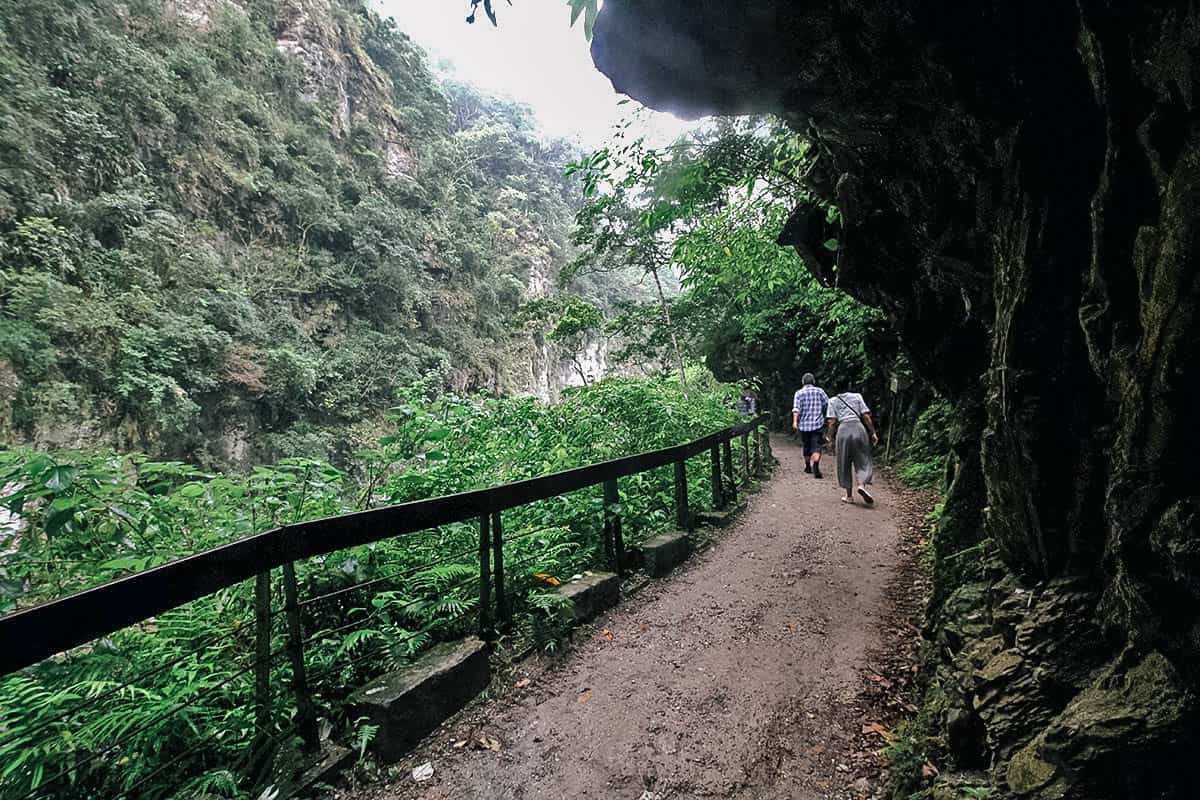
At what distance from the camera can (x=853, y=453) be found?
8055 millimetres

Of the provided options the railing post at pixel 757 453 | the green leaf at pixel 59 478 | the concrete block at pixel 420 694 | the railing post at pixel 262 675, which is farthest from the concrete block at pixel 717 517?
the green leaf at pixel 59 478

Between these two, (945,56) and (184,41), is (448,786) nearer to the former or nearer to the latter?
(945,56)

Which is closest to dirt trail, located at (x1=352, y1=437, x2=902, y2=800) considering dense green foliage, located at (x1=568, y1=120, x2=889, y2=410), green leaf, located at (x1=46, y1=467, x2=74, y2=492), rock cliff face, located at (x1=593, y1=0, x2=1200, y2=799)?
rock cliff face, located at (x1=593, y1=0, x2=1200, y2=799)

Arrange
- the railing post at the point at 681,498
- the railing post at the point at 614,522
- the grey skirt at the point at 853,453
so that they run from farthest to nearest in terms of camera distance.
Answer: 1. the grey skirt at the point at 853,453
2. the railing post at the point at 681,498
3. the railing post at the point at 614,522

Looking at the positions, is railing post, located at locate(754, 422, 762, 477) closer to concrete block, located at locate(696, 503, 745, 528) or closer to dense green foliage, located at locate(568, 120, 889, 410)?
dense green foliage, located at locate(568, 120, 889, 410)

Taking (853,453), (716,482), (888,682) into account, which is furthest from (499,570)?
(853,453)

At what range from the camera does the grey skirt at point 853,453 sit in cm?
786

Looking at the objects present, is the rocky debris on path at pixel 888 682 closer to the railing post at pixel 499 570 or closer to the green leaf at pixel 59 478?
the railing post at pixel 499 570

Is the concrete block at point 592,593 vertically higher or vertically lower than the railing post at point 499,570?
lower

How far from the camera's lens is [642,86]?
376 cm

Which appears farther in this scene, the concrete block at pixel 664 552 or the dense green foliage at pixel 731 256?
the dense green foliage at pixel 731 256

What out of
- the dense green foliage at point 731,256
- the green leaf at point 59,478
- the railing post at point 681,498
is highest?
the dense green foliage at point 731,256

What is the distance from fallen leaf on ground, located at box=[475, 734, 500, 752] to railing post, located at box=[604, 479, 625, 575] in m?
2.18

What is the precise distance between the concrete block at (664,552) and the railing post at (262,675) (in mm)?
3413
